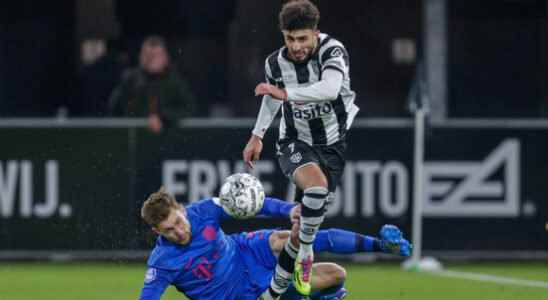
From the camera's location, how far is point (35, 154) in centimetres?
1300

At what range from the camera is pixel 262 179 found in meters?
13.0

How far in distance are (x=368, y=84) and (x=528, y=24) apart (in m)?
1.58

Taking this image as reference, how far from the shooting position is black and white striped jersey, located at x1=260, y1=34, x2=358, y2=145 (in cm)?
935

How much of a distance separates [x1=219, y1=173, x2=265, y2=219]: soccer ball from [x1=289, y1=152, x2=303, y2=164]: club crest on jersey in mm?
823

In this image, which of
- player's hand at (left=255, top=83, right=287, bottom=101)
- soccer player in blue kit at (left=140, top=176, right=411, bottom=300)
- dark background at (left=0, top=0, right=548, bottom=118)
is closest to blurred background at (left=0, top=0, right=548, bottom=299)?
dark background at (left=0, top=0, right=548, bottom=118)

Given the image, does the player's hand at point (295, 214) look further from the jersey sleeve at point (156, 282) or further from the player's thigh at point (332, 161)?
the jersey sleeve at point (156, 282)

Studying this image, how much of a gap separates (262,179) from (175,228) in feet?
14.6

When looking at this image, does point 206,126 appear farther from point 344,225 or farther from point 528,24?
point 528,24

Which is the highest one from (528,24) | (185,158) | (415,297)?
(528,24)

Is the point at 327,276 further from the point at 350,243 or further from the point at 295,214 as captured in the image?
the point at 295,214

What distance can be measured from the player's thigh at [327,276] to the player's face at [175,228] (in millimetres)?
1054

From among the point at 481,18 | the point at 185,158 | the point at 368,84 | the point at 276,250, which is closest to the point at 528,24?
the point at 481,18

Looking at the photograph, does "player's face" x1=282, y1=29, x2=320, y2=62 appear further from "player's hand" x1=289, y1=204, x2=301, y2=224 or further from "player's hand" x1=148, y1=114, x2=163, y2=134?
"player's hand" x1=148, y1=114, x2=163, y2=134

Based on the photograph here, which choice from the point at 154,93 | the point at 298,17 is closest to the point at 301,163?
the point at 298,17
